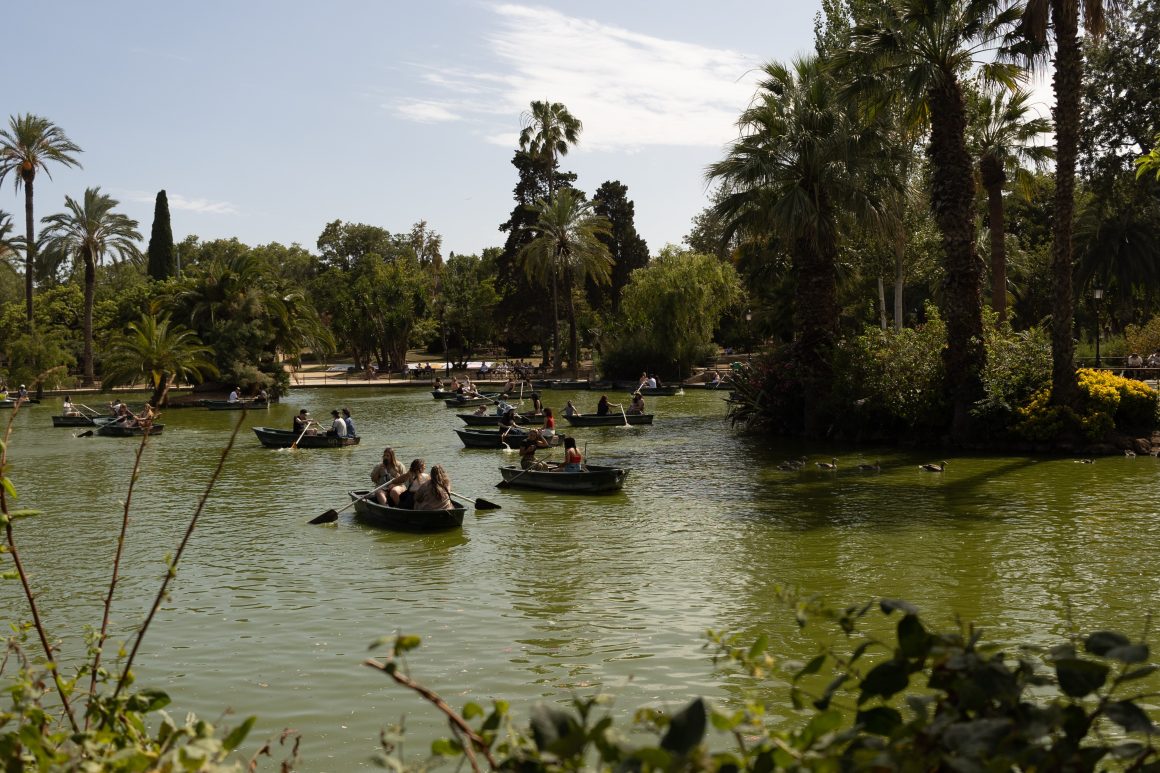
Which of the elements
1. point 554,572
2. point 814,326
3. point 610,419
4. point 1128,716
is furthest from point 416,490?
point 610,419

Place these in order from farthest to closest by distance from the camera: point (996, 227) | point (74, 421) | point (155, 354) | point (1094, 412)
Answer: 1. point (155, 354)
2. point (74, 421)
3. point (996, 227)
4. point (1094, 412)

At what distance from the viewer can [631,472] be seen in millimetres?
26578

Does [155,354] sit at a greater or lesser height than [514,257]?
lesser

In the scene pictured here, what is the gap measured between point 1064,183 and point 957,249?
2883 mm

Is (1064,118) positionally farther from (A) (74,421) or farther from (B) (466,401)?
(A) (74,421)

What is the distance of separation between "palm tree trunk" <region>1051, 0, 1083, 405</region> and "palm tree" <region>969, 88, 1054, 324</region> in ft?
29.8

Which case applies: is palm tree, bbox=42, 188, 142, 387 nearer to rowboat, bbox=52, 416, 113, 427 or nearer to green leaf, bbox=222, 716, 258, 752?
rowboat, bbox=52, 416, 113, 427

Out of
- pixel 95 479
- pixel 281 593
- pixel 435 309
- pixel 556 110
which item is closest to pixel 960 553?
pixel 281 593

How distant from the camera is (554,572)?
15.6m

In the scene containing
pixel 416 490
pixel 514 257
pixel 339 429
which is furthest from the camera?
pixel 514 257

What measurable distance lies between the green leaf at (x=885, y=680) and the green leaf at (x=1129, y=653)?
52cm

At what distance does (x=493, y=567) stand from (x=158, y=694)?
39.5 ft

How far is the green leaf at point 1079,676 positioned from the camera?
279cm

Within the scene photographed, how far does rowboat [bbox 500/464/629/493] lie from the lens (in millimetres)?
22547
